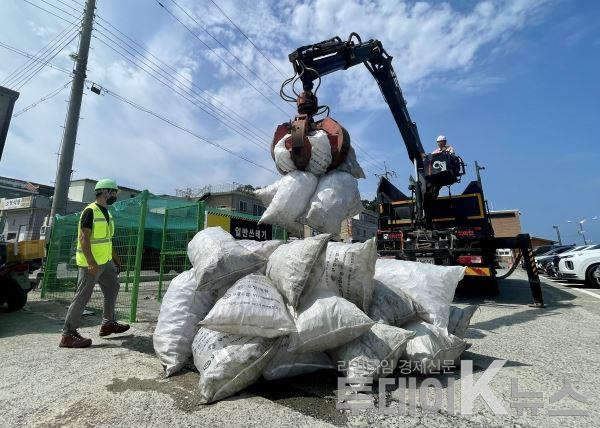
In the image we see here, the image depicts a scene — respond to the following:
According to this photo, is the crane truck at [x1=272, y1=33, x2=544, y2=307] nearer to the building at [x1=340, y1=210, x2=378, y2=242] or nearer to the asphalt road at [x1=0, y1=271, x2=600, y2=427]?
the asphalt road at [x1=0, y1=271, x2=600, y2=427]

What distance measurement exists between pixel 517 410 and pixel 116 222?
17.2 ft

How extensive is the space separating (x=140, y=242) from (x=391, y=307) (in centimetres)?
289

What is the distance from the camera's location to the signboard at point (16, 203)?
83.0ft

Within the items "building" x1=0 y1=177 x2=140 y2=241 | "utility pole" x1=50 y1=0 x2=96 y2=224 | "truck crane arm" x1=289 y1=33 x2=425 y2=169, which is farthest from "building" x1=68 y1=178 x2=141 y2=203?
"truck crane arm" x1=289 y1=33 x2=425 y2=169

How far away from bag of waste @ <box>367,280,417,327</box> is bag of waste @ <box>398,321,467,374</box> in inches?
4.4

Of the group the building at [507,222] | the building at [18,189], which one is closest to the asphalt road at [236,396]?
the building at [507,222]

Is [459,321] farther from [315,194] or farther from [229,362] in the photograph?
[229,362]

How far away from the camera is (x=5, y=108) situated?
4.79 meters

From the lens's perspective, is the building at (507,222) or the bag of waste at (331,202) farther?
the building at (507,222)

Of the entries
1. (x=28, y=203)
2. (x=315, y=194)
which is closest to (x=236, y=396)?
(x=315, y=194)

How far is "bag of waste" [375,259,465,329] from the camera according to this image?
2428 mm

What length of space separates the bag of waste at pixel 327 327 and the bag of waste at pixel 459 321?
104 centimetres

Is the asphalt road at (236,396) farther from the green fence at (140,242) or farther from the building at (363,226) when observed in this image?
the building at (363,226)

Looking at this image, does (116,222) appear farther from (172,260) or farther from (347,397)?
(347,397)
